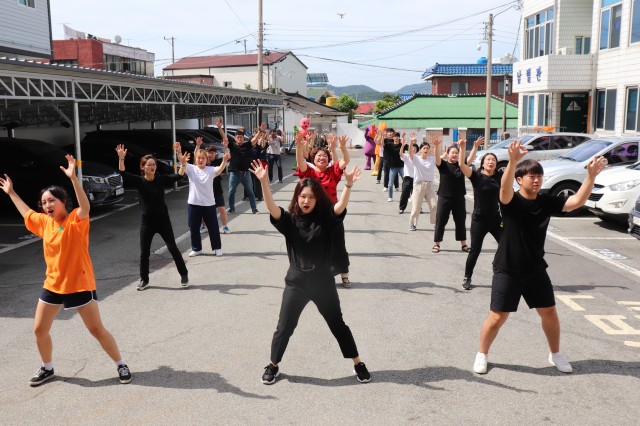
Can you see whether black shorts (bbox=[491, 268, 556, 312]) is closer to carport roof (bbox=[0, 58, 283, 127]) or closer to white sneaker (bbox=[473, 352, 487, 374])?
white sneaker (bbox=[473, 352, 487, 374])

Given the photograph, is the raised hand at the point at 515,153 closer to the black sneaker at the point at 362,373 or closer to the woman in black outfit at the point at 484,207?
the black sneaker at the point at 362,373

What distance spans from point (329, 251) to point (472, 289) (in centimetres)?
366

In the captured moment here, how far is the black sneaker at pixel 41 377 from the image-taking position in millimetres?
5082

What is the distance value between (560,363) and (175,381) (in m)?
3.30

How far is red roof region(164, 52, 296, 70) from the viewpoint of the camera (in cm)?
6869

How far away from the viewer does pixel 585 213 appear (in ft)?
47.3

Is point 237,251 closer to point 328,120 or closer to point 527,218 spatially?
point 527,218

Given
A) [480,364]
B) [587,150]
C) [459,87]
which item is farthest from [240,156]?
[459,87]

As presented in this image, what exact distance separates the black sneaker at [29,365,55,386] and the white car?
1040 centimetres

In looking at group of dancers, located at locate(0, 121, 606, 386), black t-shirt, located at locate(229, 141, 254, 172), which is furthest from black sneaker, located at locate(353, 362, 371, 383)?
black t-shirt, located at locate(229, 141, 254, 172)

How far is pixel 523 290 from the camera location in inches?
200

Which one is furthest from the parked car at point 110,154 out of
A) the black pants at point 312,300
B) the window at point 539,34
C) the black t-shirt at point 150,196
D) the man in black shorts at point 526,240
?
the window at point 539,34

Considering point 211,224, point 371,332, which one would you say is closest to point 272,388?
point 371,332

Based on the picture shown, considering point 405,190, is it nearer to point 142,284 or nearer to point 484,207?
point 484,207
